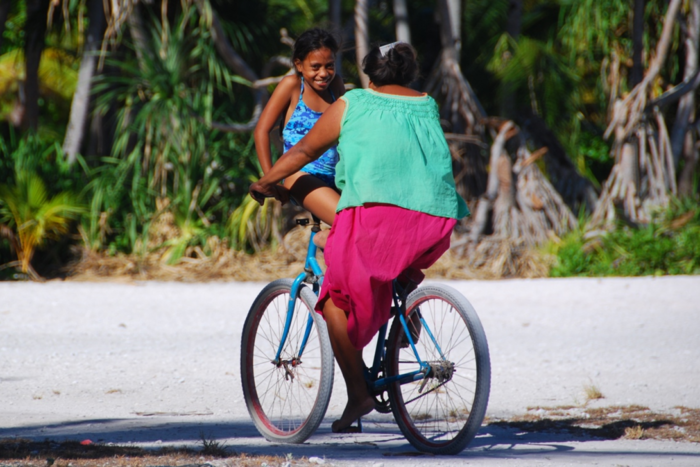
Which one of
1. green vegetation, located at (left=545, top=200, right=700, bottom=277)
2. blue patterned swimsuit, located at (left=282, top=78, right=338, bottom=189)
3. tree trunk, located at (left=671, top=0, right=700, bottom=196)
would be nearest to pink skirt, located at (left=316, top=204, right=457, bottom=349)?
blue patterned swimsuit, located at (left=282, top=78, right=338, bottom=189)

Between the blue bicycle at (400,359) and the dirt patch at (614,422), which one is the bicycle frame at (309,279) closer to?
the blue bicycle at (400,359)

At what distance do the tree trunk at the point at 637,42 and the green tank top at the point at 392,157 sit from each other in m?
9.05

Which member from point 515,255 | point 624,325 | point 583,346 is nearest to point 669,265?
point 515,255

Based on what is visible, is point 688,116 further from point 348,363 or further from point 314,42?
point 348,363

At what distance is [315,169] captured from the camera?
3.37 metres

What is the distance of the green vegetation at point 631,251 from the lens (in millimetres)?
9203

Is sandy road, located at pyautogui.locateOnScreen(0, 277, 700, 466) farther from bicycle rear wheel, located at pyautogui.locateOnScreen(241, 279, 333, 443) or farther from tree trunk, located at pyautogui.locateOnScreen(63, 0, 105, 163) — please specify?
tree trunk, located at pyautogui.locateOnScreen(63, 0, 105, 163)

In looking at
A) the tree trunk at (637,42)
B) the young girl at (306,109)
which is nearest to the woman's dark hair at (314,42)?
the young girl at (306,109)

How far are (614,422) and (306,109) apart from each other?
1991mm

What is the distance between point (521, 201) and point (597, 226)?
98 cm

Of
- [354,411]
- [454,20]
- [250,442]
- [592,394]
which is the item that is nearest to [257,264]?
[454,20]

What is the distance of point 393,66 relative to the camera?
305 centimetres

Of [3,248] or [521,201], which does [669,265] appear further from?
[3,248]

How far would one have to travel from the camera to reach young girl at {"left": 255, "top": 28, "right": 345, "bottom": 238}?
3295 mm
